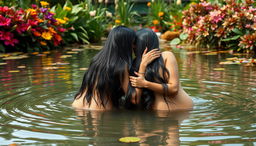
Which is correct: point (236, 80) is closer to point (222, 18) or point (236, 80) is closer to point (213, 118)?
point (213, 118)

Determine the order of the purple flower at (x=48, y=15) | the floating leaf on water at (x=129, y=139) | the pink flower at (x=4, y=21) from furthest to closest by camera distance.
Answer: the purple flower at (x=48, y=15) → the pink flower at (x=4, y=21) → the floating leaf on water at (x=129, y=139)

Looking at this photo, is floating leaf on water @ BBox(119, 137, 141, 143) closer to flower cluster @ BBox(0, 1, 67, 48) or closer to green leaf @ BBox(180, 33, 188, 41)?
flower cluster @ BBox(0, 1, 67, 48)

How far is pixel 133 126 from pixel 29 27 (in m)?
6.64

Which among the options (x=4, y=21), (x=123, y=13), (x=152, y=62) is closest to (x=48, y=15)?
(x=4, y=21)

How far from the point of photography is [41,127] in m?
4.54

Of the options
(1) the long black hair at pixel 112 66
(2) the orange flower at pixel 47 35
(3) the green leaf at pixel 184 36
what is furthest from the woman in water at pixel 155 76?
(3) the green leaf at pixel 184 36

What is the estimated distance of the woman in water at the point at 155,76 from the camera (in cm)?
500

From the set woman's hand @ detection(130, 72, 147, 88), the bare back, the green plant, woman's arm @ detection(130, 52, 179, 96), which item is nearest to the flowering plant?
the green plant

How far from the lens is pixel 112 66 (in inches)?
201

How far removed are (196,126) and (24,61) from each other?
227 inches

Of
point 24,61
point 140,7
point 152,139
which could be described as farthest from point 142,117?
point 140,7

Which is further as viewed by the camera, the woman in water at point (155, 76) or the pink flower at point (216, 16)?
the pink flower at point (216, 16)

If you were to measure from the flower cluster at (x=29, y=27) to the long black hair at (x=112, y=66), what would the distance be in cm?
563

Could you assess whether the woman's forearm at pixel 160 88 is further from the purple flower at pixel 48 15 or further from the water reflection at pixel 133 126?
the purple flower at pixel 48 15
